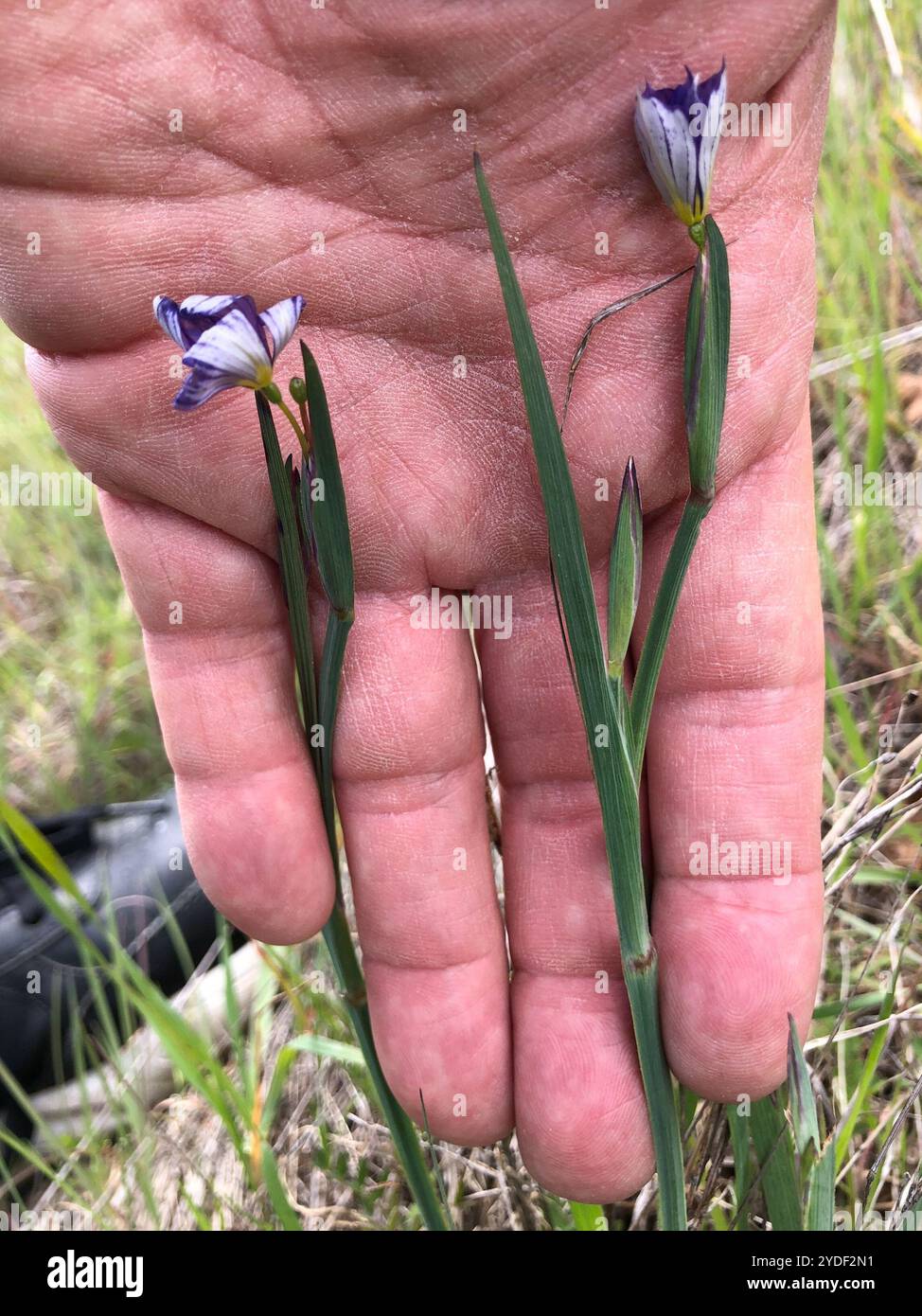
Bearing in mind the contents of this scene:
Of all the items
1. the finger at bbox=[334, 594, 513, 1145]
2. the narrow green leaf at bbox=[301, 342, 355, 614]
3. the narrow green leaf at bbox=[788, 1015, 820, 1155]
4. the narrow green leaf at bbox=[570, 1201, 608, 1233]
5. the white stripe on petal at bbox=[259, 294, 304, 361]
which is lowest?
the narrow green leaf at bbox=[570, 1201, 608, 1233]

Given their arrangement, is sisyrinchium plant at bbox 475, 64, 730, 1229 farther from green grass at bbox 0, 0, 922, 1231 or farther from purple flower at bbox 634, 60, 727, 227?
green grass at bbox 0, 0, 922, 1231

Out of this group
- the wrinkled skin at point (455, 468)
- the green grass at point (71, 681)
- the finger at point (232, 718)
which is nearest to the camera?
the wrinkled skin at point (455, 468)

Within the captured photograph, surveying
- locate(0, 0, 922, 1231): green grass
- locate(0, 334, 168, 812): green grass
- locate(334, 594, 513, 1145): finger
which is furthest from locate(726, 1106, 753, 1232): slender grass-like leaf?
locate(0, 334, 168, 812): green grass

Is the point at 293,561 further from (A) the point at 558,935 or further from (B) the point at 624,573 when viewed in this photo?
(A) the point at 558,935

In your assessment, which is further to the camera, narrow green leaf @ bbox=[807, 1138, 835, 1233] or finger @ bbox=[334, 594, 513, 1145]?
finger @ bbox=[334, 594, 513, 1145]

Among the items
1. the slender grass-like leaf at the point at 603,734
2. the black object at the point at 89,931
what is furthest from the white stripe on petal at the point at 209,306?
the black object at the point at 89,931

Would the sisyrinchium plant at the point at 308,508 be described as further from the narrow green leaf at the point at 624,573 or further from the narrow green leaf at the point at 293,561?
the narrow green leaf at the point at 624,573
